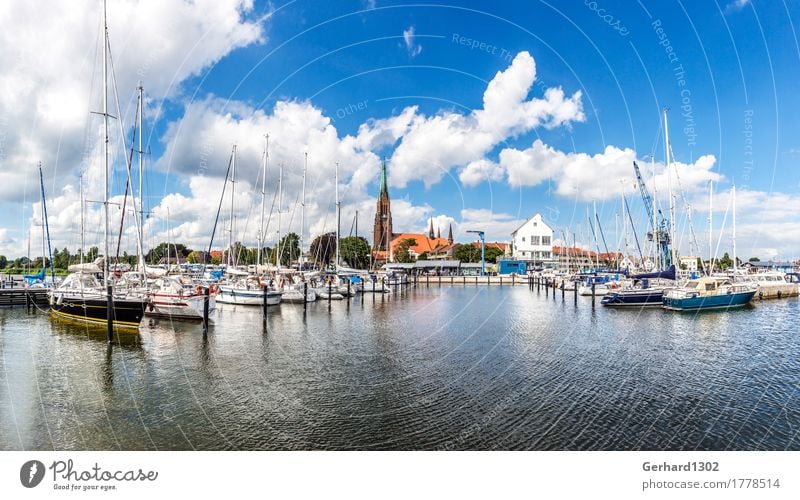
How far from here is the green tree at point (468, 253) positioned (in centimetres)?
8306

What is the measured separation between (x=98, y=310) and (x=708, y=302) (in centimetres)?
3187

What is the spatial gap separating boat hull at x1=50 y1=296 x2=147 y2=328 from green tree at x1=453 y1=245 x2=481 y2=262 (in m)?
68.4

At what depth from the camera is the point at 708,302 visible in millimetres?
26219

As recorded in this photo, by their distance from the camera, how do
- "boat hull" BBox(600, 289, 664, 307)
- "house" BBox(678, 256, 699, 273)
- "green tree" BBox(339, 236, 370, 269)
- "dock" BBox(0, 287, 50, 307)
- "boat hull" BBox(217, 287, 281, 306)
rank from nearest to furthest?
"boat hull" BBox(217, 287, 281, 306), "dock" BBox(0, 287, 50, 307), "boat hull" BBox(600, 289, 664, 307), "house" BBox(678, 256, 699, 273), "green tree" BBox(339, 236, 370, 269)

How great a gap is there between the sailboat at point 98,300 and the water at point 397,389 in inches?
36.7

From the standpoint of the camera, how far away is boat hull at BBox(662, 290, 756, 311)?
2530 cm

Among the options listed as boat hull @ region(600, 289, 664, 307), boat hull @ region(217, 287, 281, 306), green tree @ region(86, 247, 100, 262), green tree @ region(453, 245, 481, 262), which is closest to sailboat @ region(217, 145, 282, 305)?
boat hull @ region(217, 287, 281, 306)

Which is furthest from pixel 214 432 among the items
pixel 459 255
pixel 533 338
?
pixel 459 255

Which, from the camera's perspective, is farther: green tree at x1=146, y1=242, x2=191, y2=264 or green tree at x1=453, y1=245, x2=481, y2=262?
green tree at x1=453, y1=245, x2=481, y2=262

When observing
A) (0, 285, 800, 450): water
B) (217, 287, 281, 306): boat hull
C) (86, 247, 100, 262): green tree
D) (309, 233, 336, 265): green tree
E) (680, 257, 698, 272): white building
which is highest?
(309, 233, 336, 265): green tree

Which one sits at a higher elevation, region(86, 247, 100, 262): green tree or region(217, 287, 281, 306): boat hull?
region(86, 247, 100, 262): green tree

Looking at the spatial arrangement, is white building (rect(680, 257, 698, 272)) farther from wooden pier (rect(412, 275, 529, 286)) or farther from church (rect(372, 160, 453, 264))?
church (rect(372, 160, 453, 264))

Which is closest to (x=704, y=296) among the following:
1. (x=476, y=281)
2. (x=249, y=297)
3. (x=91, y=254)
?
(x=249, y=297)
